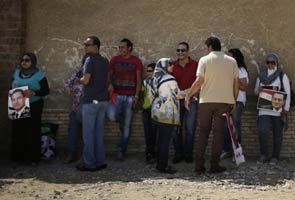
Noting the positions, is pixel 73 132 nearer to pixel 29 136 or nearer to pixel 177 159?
pixel 29 136

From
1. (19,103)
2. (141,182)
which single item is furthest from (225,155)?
(19,103)

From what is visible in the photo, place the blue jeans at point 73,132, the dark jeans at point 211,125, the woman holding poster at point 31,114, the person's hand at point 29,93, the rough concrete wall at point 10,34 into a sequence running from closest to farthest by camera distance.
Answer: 1. the dark jeans at point 211,125
2. the person's hand at point 29,93
3. the woman holding poster at point 31,114
4. the blue jeans at point 73,132
5. the rough concrete wall at point 10,34

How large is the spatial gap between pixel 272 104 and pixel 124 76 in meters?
2.35

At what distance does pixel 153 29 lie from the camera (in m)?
8.71

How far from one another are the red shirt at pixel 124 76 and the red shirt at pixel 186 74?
2.18 ft

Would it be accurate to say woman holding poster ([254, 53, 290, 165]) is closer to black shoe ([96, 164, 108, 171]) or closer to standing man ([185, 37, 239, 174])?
standing man ([185, 37, 239, 174])

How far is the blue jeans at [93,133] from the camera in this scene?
24.5ft

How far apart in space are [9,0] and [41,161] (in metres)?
2.72

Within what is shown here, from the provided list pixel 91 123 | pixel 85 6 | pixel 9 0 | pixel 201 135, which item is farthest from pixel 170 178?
pixel 9 0

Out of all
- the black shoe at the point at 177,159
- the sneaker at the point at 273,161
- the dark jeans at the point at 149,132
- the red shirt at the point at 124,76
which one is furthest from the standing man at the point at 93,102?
the sneaker at the point at 273,161

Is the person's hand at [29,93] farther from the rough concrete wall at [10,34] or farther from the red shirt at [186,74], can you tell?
the red shirt at [186,74]

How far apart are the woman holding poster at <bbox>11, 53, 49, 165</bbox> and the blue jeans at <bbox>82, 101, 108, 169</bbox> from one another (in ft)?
2.76

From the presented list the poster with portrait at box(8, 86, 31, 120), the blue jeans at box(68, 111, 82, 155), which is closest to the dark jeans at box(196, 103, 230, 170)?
the blue jeans at box(68, 111, 82, 155)

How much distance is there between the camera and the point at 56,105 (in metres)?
8.84
